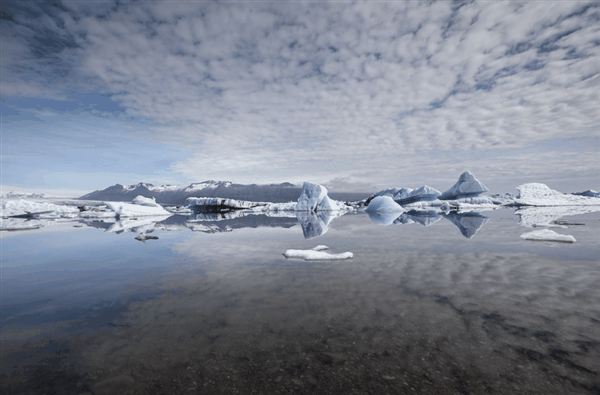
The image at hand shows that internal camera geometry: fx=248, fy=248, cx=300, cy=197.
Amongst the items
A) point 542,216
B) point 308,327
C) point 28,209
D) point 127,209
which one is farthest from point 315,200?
point 308,327

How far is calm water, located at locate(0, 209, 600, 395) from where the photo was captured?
200 cm

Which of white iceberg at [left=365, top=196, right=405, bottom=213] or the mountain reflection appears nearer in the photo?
the mountain reflection

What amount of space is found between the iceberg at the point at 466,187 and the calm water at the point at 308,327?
39756mm

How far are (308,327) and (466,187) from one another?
1809 inches

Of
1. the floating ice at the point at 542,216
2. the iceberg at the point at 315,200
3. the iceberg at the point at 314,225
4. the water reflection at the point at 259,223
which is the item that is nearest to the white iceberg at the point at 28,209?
the water reflection at the point at 259,223

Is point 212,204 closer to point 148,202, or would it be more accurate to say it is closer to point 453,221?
point 148,202

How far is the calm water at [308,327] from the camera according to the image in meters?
2.00

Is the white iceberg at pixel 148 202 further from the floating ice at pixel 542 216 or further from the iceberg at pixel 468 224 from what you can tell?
the floating ice at pixel 542 216

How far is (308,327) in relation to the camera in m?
2.86

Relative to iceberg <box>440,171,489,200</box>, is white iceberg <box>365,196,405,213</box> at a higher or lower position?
lower

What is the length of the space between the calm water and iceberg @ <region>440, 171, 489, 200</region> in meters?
39.8

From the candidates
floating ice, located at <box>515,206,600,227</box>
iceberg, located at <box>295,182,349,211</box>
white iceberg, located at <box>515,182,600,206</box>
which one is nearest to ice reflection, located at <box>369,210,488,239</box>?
floating ice, located at <box>515,206,600,227</box>

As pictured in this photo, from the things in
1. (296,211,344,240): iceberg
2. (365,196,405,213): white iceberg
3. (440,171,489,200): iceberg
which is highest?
(440,171,489,200): iceberg

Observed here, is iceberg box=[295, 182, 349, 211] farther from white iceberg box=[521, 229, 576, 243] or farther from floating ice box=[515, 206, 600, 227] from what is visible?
white iceberg box=[521, 229, 576, 243]
